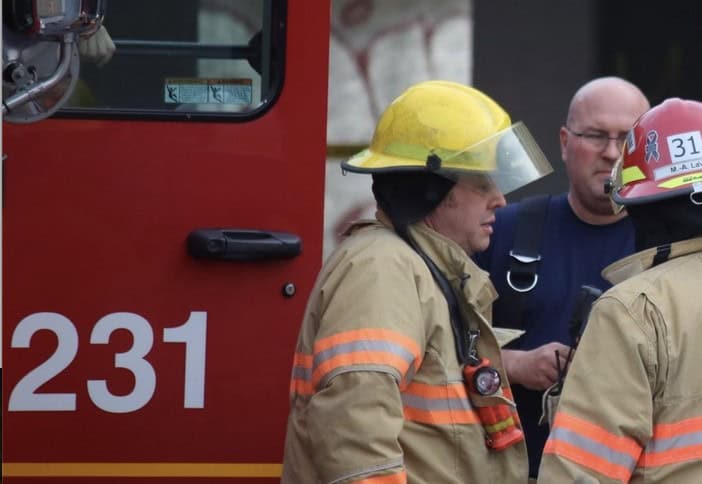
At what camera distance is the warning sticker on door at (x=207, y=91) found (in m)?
3.14

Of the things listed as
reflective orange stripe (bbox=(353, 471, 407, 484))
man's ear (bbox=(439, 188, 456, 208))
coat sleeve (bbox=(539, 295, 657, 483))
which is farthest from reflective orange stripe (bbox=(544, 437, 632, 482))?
man's ear (bbox=(439, 188, 456, 208))

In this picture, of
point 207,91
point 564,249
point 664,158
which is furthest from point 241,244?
point 664,158

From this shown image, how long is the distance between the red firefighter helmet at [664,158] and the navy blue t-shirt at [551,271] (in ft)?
2.54

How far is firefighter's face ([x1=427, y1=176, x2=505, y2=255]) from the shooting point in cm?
284

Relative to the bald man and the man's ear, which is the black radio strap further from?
the bald man

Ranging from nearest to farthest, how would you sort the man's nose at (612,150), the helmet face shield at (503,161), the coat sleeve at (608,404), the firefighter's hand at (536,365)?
the coat sleeve at (608,404) < the helmet face shield at (503,161) < the firefighter's hand at (536,365) < the man's nose at (612,150)

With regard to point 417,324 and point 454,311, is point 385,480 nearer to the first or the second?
point 417,324

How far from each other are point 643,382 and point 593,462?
0.49 ft

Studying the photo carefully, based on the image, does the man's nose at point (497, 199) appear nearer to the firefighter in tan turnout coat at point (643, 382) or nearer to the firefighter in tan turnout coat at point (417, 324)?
the firefighter in tan turnout coat at point (417, 324)

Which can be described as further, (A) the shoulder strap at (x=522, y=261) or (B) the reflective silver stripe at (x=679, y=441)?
(A) the shoulder strap at (x=522, y=261)

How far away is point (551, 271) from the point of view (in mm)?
3391

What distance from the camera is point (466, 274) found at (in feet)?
9.04

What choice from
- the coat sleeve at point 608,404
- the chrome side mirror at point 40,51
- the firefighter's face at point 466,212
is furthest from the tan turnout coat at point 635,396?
the chrome side mirror at point 40,51

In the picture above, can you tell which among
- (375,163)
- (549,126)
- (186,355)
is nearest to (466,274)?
(375,163)
